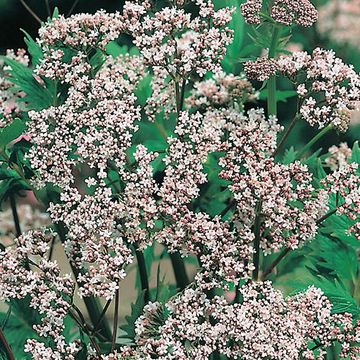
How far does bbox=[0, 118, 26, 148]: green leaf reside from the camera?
84 cm

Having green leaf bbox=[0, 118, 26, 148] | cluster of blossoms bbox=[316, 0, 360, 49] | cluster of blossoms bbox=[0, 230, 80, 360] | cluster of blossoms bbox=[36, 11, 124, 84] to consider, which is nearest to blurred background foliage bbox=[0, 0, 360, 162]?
cluster of blossoms bbox=[316, 0, 360, 49]

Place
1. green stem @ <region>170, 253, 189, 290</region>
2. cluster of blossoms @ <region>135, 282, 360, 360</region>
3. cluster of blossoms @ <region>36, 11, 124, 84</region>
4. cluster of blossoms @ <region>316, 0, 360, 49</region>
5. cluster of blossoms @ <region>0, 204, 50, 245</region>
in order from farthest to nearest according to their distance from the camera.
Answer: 1. cluster of blossoms @ <region>316, 0, 360, 49</region>
2. cluster of blossoms @ <region>0, 204, 50, 245</region>
3. green stem @ <region>170, 253, 189, 290</region>
4. cluster of blossoms @ <region>36, 11, 124, 84</region>
5. cluster of blossoms @ <region>135, 282, 360, 360</region>

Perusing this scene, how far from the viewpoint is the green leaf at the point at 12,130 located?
0.84 meters

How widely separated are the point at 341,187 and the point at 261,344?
0.62 ft

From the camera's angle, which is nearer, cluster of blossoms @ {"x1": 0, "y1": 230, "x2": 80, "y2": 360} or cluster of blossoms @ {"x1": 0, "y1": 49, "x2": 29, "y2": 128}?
cluster of blossoms @ {"x1": 0, "y1": 230, "x2": 80, "y2": 360}

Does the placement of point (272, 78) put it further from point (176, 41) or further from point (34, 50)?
point (34, 50)

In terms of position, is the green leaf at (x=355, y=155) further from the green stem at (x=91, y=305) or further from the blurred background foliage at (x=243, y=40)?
the green stem at (x=91, y=305)

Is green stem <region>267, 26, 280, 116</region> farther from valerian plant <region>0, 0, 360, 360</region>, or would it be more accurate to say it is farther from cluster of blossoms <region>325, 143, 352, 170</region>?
cluster of blossoms <region>325, 143, 352, 170</region>

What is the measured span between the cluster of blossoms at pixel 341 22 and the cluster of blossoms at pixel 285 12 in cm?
89

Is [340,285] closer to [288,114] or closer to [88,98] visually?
[88,98]

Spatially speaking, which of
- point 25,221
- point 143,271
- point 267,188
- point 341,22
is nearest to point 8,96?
point 25,221

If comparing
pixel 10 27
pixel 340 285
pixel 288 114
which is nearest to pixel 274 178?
pixel 340 285

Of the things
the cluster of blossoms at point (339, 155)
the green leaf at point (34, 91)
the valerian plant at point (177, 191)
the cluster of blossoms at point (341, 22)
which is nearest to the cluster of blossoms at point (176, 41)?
the valerian plant at point (177, 191)

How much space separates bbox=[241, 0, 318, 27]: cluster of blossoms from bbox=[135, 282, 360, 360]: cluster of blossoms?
0.30m
